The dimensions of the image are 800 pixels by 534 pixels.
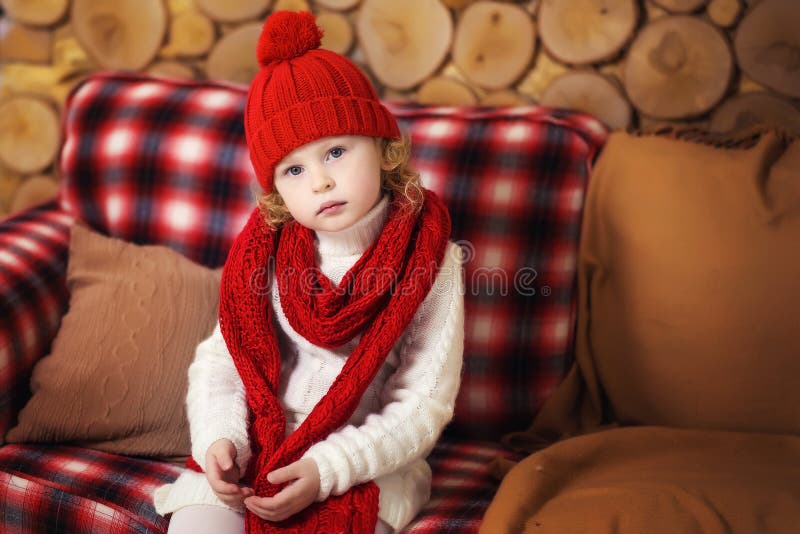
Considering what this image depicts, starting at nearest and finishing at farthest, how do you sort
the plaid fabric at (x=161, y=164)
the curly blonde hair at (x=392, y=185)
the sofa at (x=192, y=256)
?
the curly blonde hair at (x=392, y=185) < the sofa at (x=192, y=256) < the plaid fabric at (x=161, y=164)

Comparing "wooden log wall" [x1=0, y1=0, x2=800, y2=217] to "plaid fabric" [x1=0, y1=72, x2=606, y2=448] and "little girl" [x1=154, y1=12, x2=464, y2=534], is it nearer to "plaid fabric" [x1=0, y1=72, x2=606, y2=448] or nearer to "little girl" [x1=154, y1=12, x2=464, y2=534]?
"plaid fabric" [x1=0, y1=72, x2=606, y2=448]

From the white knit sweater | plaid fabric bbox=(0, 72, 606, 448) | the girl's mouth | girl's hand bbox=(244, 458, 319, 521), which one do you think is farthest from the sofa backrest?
girl's hand bbox=(244, 458, 319, 521)

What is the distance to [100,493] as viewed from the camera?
1225 mm

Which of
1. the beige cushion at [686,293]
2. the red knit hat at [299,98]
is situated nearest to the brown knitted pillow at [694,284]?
the beige cushion at [686,293]

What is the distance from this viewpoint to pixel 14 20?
75.5 inches

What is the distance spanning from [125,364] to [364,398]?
0.46 meters

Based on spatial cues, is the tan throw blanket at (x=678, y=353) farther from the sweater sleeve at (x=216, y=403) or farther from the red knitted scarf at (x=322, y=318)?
the sweater sleeve at (x=216, y=403)

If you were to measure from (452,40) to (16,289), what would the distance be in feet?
3.45

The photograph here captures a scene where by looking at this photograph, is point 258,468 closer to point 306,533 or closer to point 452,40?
point 306,533

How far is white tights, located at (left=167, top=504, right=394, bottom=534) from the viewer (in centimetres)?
105

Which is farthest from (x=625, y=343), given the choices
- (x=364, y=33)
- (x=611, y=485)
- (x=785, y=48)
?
(x=364, y=33)

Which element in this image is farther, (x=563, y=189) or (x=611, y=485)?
(x=563, y=189)

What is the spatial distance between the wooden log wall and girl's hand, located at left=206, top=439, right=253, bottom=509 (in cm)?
101

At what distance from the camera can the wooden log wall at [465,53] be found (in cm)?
153
